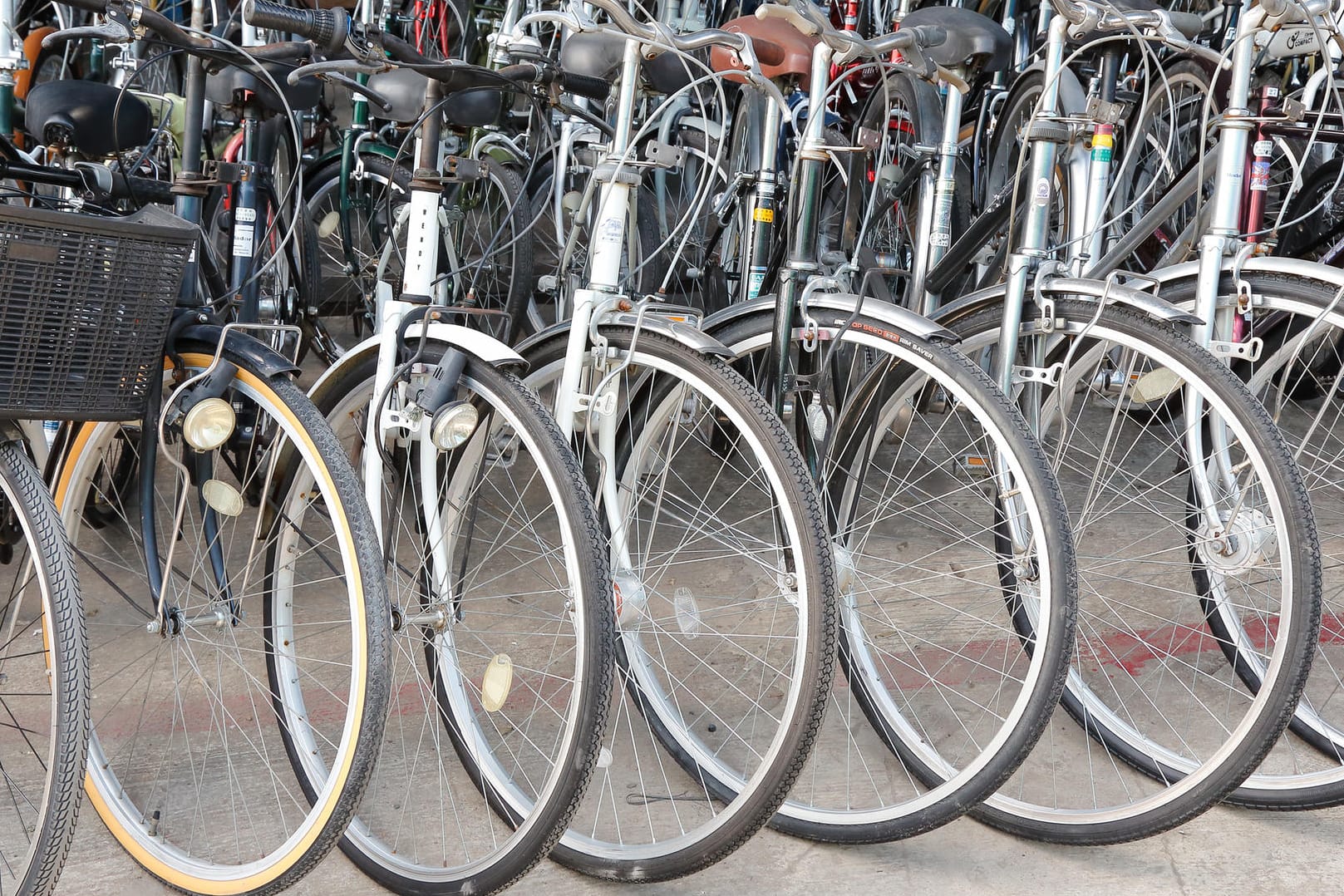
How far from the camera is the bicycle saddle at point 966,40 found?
2.71m

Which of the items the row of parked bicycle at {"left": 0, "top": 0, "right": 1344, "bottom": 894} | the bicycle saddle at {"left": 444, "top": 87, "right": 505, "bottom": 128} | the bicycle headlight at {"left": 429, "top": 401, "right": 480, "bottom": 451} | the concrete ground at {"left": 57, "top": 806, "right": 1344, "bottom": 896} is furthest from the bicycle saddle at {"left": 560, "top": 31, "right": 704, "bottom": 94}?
the concrete ground at {"left": 57, "top": 806, "right": 1344, "bottom": 896}

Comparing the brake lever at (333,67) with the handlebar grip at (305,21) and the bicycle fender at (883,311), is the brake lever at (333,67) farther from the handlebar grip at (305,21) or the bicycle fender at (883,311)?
the bicycle fender at (883,311)

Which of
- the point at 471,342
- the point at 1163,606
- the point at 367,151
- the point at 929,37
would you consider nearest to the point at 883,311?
the point at 929,37

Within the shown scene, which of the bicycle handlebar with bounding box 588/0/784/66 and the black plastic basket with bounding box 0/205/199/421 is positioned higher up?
the bicycle handlebar with bounding box 588/0/784/66

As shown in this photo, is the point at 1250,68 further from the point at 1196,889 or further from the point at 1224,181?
the point at 1196,889

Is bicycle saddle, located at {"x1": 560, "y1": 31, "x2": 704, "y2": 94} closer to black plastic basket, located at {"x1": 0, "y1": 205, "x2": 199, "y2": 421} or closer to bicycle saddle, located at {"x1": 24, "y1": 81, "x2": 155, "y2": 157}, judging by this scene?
black plastic basket, located at {"x1": 0, "y1": 205, "x2": 199, "y2": 421}

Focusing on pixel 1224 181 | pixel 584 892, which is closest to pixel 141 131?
pixel 584 892

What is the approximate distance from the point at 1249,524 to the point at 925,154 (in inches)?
52.2

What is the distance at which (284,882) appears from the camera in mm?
1955

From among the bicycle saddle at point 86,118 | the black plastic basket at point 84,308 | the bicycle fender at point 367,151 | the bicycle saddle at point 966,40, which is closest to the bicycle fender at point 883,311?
the bicycle saddle at point 966,40

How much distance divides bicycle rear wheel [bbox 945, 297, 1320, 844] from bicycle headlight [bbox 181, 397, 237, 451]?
1464 mm

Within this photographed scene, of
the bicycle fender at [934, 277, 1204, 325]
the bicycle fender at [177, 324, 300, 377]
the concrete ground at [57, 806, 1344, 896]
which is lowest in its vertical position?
the concrete ground at [57, 806, 1344, 896]

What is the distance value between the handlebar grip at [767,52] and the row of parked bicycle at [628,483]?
111 millimetres

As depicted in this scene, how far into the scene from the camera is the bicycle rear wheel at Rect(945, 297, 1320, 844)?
2.14 meters
